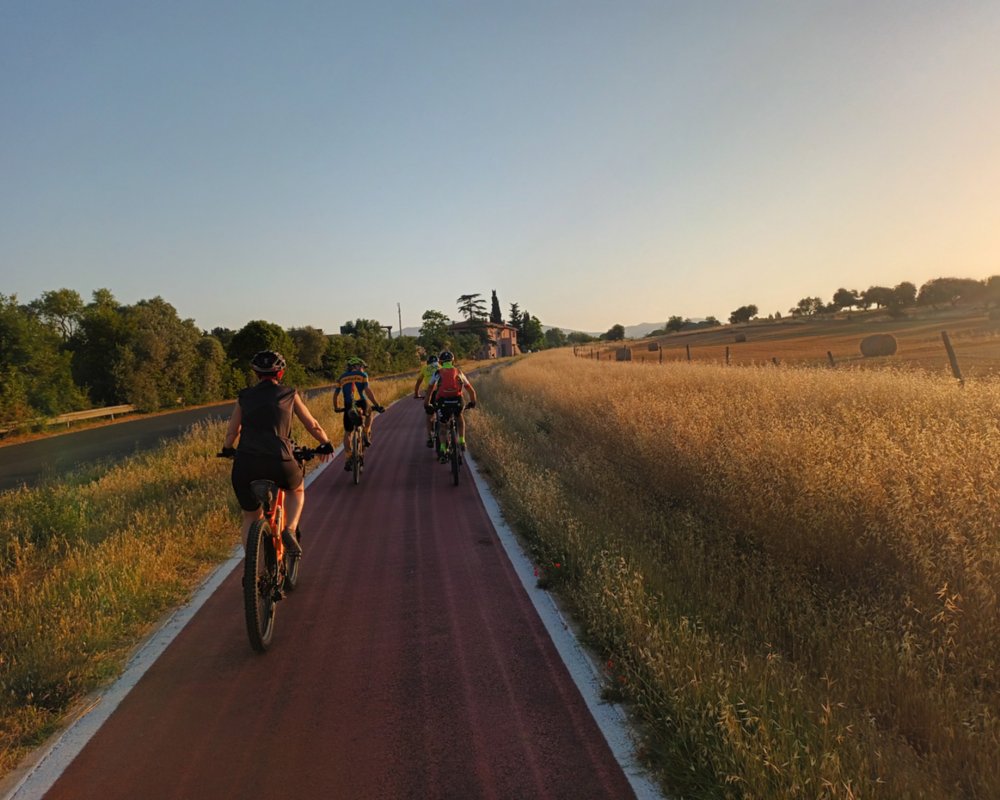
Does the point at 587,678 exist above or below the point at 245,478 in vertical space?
below

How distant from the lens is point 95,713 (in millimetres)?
3373

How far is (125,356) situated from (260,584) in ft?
116

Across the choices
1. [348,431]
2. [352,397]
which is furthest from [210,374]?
[348,431]

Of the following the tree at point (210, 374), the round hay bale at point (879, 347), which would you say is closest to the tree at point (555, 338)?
the tree at point (210, 374)

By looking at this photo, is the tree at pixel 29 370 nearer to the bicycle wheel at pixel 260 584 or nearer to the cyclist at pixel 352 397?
the cyclist at pixel 352 397

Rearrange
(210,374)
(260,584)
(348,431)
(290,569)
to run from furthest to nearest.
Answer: (210,374)
(348,431)
(290,569)
(260,584)

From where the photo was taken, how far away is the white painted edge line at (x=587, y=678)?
2.66 meters

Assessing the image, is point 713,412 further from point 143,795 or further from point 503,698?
point 143,795

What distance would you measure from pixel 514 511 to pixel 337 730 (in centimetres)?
410

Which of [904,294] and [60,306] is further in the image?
[904,294]

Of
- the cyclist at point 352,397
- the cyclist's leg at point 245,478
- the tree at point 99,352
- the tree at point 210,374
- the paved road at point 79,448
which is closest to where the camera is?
the cyclist's leg at point 245,478

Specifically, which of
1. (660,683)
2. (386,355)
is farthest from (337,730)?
(386,355)

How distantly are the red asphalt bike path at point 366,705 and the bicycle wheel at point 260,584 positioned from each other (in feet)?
0.53

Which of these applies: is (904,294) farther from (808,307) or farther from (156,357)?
(156,357)
